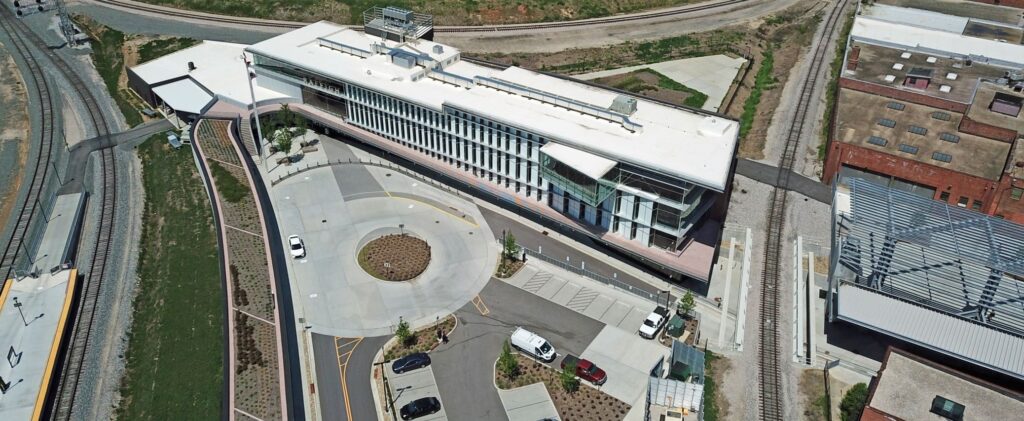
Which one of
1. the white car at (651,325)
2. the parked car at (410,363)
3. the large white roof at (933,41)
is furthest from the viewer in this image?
the large white roof at (933,41)

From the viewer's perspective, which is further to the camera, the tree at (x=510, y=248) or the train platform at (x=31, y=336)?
the tree at (x=510, y=248)

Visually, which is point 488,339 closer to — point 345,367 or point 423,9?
point 345,367

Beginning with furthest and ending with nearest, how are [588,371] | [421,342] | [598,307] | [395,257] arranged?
[395,257] → [598,307] → [421,342] → [588,371]

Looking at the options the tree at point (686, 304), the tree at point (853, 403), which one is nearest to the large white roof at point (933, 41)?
the tree at point (686, 304)

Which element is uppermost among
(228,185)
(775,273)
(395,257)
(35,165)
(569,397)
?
(228,185)

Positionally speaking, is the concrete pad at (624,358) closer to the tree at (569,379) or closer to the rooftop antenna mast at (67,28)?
the tree at (569,379)

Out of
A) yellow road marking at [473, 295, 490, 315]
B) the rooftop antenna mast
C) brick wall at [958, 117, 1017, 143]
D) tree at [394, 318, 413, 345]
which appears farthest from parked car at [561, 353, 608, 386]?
the rooftop antenna mast

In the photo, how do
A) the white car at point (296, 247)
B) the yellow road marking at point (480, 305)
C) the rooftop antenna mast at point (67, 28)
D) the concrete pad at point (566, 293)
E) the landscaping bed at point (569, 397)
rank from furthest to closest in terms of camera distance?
the rooftop antenna mast at point (67, 28)
the white car at point (296, 247)
the concrete pad at point (566, 293)
the yellow road marking at point (480, 305)
the landscaping bed at point (569, 397)

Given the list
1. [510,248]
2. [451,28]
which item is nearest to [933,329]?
[510,248]
